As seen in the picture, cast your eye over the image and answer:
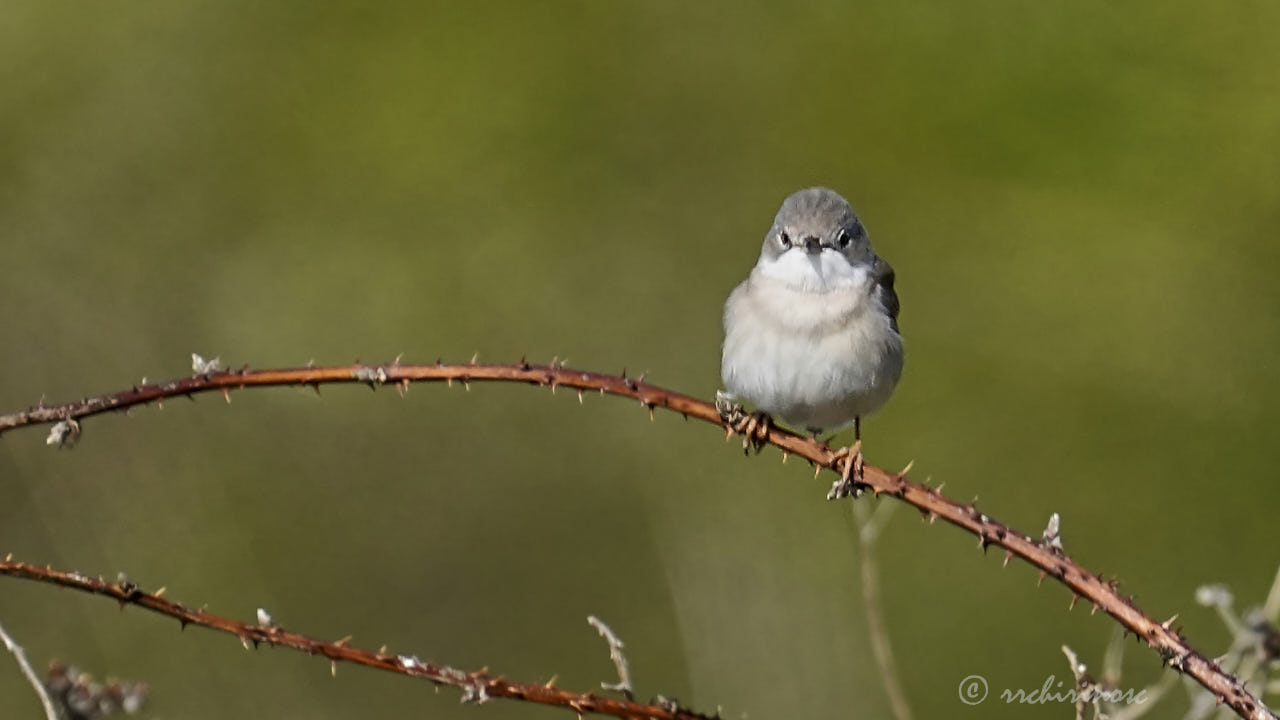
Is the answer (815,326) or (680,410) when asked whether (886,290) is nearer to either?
(815,326)

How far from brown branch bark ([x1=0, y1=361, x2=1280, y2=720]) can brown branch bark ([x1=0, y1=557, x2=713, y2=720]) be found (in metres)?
0.31

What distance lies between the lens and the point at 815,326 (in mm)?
3850

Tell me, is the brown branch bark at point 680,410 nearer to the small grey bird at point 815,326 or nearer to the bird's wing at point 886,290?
the small grey bird at point 815,326

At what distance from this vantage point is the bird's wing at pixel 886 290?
4043 mm

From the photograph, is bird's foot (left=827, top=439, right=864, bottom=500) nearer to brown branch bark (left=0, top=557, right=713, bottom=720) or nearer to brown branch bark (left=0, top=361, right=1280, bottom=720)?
brown branch bark (left=0, top=361, right=1280, bottom=720)

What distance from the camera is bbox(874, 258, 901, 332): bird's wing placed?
404 centimetres

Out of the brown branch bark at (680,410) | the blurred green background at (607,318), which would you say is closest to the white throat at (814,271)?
the brown branch bark at (680,410)

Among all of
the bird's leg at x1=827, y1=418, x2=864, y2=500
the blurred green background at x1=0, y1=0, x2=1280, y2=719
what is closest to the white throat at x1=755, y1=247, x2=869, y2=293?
the bird's leg at x1=827, y1=418, x2=864, y2=500

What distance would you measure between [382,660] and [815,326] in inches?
74.9

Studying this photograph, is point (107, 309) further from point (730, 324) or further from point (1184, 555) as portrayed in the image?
point (1184, 555)

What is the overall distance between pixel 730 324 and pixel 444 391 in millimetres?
2607

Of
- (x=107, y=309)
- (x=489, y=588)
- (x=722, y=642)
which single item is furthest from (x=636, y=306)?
(x=107, y=309)

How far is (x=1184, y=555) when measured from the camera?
228 inches

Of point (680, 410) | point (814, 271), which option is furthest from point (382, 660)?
point (814, 271)
